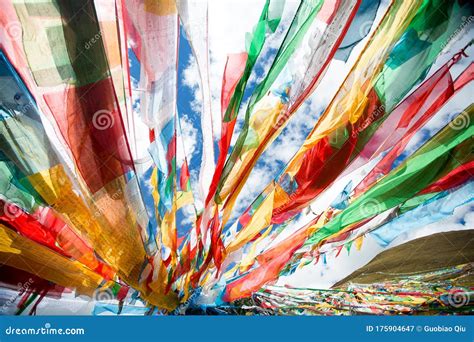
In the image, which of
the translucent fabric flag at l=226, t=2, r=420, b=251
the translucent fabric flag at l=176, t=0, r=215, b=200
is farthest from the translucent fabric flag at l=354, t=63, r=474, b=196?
the translucent fabric flag at l=176, t=0, r=215, b=200

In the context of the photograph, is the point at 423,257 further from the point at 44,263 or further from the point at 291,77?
the point at 44,263

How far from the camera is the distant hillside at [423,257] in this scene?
439cm

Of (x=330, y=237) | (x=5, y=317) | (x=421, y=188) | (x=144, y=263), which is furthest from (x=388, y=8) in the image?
(x=5, y=317)

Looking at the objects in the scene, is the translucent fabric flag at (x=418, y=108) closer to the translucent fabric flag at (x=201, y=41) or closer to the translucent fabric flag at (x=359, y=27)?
the translucent fabric flag at (x=359, y=27)

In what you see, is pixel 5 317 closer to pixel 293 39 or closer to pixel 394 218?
pixel 293 39

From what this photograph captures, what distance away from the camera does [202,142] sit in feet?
10.4

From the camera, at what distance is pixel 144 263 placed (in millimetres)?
3535

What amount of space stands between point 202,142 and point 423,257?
3.09 metres

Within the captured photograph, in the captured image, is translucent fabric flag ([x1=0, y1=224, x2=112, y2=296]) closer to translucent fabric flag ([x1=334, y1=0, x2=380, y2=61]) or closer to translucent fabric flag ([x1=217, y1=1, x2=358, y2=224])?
translucent fabric flag ([x1=217, y1=1, x2=358, y2=224])

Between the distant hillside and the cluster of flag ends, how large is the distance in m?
0.54

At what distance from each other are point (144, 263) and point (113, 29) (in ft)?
6.55

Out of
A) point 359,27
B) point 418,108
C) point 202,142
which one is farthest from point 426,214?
point 202,142

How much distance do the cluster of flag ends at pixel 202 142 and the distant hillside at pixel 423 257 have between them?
544 millimetres

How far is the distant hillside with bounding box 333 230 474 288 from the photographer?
4.39 metres
